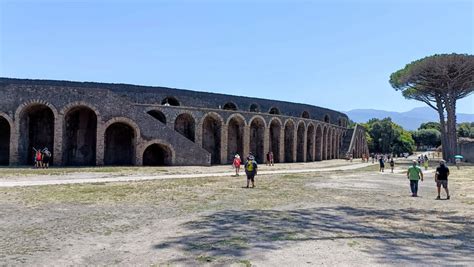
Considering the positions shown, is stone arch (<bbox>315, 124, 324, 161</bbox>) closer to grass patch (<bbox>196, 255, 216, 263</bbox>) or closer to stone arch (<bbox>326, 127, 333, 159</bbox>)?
stone arch (<bbox>326, 127, 333, 159</bbox>)

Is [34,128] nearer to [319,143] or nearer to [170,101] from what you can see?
[170,101]

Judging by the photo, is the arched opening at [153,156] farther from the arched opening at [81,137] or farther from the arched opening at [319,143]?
the arched opening at [319,143]


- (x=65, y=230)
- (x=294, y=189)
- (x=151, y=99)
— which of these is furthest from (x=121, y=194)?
(x=151, y=99)

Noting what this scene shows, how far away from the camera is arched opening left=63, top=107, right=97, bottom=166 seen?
92.4 ft

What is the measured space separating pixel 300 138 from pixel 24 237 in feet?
118

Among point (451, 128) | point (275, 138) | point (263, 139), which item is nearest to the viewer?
point (263, 139)

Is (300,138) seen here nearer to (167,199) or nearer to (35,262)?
(167,199)

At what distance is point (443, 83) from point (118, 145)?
3252cm

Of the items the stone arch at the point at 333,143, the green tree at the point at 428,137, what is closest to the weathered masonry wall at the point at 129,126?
the stone arch at the point at 333,143

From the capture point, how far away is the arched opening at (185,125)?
30.9 metres

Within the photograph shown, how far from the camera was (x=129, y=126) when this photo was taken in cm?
2822

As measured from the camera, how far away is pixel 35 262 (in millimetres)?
5496

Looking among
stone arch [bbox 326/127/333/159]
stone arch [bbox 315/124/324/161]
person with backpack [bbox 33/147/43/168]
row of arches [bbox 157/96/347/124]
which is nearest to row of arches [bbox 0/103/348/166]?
person with backpack [bbox 33/147/43/168]

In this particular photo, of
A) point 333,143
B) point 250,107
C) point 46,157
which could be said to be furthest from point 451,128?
point 46,157
